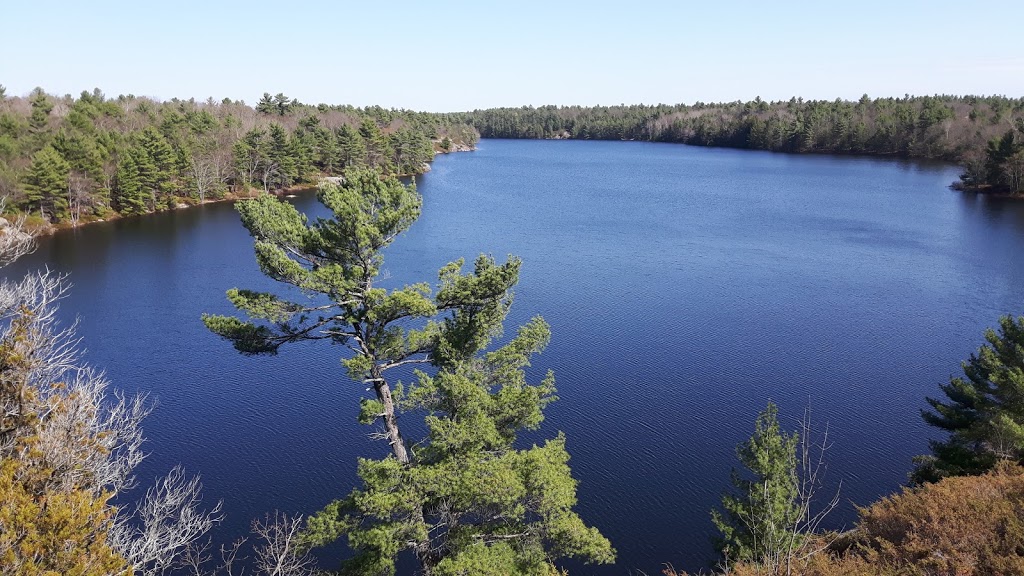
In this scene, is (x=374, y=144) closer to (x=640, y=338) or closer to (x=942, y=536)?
(x=640, y=338)

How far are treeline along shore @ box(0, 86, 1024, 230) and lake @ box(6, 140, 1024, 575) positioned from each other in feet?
15.8

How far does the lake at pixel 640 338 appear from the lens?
2167cm

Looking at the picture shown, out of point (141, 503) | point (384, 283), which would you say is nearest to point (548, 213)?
point (384, 283)

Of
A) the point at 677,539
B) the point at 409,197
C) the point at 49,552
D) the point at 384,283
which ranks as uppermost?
the point at 409,197

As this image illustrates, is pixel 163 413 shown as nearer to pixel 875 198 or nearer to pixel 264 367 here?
pixel 264 367

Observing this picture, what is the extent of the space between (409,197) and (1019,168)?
278 ft

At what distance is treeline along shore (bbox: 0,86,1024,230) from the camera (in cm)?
5741

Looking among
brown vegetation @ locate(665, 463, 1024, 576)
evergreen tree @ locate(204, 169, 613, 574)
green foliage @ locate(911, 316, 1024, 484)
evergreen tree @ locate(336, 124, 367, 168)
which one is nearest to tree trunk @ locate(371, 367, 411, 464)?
evergreen tree @ locate(204, 169, 613, 574)

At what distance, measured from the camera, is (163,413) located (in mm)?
25250

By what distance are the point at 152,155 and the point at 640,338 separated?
54232 mm

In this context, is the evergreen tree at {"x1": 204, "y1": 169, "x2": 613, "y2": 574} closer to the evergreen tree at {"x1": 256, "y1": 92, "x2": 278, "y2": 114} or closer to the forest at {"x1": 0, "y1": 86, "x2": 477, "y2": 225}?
the forest at {"x1": 0, "y1": 86, "x2": 477, "y2": 225}

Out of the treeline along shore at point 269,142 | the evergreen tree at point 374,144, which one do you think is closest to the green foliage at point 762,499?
the treeline along shore at point 269,142

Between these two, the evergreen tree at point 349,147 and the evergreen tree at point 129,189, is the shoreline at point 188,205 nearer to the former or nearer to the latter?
the evergreen tree at point 129,189

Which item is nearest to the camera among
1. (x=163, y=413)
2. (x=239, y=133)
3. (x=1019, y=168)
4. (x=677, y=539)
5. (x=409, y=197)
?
(x=409, y=197)
